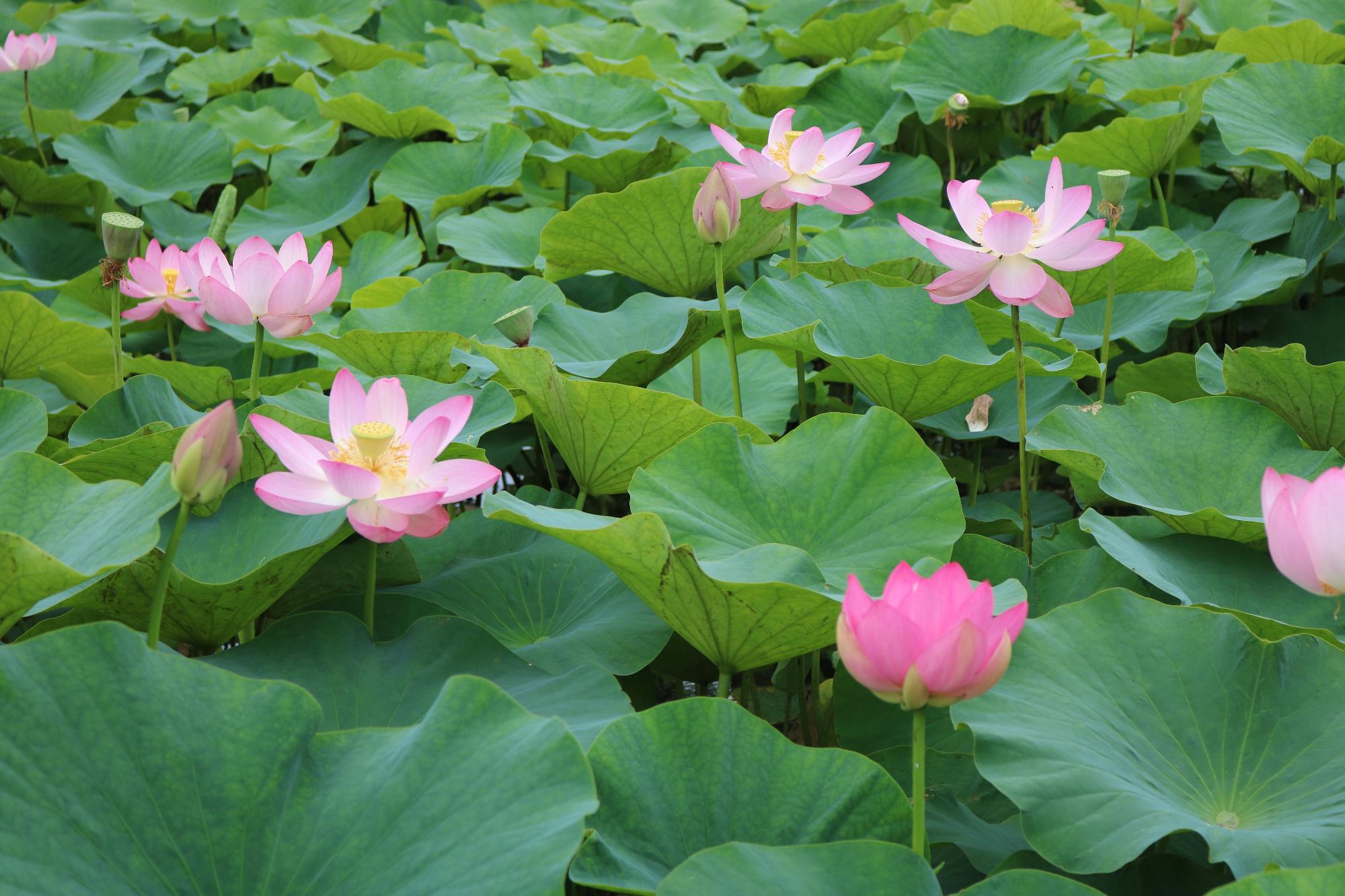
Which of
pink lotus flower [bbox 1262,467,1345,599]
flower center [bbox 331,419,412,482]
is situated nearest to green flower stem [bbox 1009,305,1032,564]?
pink lotus flower [bbox 1262,467,1345,599]

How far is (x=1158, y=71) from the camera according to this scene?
2361mm

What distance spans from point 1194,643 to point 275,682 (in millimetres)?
716

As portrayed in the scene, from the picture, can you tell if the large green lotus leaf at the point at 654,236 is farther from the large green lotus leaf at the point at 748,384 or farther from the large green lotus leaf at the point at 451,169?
the large green lotus leaf at the point at 451,169

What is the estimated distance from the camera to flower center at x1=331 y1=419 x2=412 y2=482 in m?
0.92

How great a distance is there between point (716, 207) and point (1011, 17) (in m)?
1.57

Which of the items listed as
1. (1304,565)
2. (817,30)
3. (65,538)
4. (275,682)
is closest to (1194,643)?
(1304,565)

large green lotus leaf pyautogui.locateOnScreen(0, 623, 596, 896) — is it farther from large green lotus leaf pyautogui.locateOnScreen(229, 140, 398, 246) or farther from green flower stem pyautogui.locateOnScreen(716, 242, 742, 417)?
large green lotus leaf pyautogui.locateOnScreen(229, 140, 398, 246)

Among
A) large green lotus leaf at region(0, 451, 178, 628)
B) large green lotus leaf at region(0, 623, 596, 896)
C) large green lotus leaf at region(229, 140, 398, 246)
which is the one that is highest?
large green lotus leaf at region(0, 451, 178, 628)

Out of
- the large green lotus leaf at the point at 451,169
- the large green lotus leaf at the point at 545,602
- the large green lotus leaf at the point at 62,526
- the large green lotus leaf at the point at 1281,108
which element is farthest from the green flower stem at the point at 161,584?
the large green lotus leaf at the point at 1281,108

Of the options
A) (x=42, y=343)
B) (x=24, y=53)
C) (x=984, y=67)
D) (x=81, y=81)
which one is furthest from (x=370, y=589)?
(x=81, y=81)

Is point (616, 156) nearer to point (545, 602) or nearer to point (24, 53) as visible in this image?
point (545, 602)

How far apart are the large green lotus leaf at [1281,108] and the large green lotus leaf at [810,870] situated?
155 centimetres

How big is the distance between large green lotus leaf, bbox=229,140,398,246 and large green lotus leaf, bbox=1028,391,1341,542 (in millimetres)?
1588

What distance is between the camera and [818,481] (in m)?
1.15
